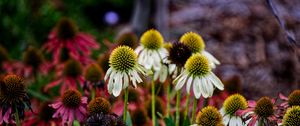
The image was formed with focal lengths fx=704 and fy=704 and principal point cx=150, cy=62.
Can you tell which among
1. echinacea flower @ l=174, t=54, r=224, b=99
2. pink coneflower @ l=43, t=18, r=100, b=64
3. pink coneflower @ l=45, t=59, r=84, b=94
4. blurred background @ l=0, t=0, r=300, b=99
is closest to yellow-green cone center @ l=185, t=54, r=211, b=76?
echinacea flower @ l=174, t=54, r=224, b=99

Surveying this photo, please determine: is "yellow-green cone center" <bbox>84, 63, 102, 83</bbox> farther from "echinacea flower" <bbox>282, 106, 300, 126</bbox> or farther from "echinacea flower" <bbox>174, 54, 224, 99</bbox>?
"echinacea flower" <bbox>282, 106, 300, 126</bbox>

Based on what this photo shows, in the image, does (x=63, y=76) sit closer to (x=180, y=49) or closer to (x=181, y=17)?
(x=180, y=49)

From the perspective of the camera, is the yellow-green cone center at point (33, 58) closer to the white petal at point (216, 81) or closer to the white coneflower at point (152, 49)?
the white coneflower at point (152, 49)

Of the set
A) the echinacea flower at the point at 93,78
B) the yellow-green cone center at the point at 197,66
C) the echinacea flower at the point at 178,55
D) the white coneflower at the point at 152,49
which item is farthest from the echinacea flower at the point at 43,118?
the yellow-green cone center at the point at 197,66

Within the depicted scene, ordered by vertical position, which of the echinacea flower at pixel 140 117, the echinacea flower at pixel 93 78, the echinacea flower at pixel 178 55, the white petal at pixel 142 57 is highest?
the echinacea flower at pixel 93 78

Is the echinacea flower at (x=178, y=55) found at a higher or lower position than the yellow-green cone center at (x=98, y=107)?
higher

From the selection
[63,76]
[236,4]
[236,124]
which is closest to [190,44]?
[236,124]
